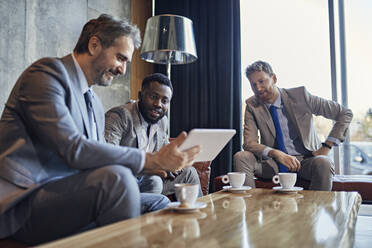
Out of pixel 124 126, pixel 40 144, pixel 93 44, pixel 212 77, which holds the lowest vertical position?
pixel 40 144

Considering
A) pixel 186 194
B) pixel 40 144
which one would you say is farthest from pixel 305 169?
pixel 40 144

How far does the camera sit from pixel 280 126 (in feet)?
9.05

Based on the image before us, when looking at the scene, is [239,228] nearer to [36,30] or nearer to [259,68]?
[259,68]

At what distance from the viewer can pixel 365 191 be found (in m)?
2.32

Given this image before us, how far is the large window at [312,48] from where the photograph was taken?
12.0 ft

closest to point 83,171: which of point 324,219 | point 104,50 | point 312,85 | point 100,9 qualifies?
point 104,50

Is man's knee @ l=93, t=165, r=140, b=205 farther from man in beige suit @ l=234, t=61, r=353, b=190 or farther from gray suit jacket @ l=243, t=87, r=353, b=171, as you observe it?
gray suit jacket @ l=243, t=87, r=353, b=171

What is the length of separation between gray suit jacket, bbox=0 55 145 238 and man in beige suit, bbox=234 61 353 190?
156 centimetres

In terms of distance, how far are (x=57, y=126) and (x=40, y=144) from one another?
14 centimetres

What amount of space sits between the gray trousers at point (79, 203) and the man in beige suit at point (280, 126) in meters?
1.54

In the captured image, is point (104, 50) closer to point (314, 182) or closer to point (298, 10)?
point (314, 182)

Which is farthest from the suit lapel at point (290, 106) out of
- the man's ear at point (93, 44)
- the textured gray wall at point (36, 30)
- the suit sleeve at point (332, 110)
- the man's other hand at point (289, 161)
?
the textured gray wall at point (36, 30)

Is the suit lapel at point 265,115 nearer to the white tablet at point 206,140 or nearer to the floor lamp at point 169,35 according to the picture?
the floor lamp at point 169,35

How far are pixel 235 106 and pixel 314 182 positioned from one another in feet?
5.85
